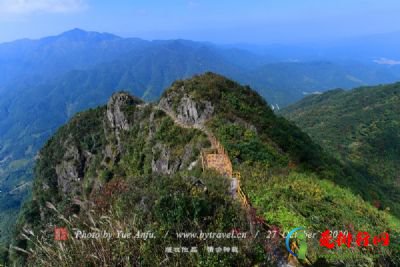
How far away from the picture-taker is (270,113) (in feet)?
115

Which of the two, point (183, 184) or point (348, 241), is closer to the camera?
point (348, 241)

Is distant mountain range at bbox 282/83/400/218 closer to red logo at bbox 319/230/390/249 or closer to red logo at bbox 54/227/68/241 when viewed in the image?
red logo at bbox 319/230/390/249

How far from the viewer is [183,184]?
32.8ft

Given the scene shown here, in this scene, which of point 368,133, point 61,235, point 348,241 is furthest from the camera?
point 368,133

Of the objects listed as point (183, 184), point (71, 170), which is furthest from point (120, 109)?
point (183, 184)

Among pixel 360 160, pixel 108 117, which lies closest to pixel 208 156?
pixel 108 117

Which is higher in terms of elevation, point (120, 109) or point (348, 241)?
point (348, 241)

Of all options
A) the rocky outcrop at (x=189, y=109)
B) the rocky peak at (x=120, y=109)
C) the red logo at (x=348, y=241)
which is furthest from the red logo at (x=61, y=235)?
the rocky peak at (x=120, y=109)

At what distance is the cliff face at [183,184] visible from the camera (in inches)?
270

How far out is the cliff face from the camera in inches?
270

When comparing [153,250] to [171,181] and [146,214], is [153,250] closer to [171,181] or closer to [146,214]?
[146,214]

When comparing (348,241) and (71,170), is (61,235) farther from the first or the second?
(71,170)

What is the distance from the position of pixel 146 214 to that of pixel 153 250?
1.28 metres

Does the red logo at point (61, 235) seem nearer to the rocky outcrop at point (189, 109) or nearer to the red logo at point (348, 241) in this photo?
the red logo at point (348, 241)
